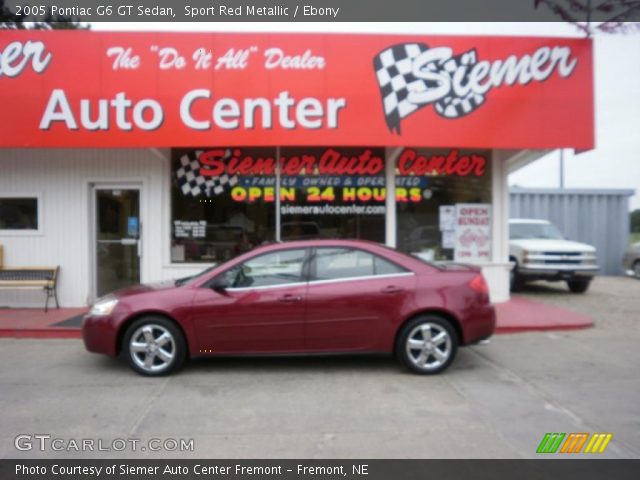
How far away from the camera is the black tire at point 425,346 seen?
5461 millimetres

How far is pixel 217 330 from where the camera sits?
5.36 m

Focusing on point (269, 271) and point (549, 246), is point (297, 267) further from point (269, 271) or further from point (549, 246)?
point (549, 246)

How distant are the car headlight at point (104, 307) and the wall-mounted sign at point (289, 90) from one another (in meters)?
3.50

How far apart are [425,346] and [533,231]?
9.09 metres

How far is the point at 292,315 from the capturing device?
537cm

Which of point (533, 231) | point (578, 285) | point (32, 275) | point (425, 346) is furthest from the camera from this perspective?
point (533, 231)

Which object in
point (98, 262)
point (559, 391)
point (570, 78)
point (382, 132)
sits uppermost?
point (570, 78)

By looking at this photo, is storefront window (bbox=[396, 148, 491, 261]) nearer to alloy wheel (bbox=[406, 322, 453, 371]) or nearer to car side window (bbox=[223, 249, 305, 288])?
alloy wheel (bbox=[406, 322, 453, 371])

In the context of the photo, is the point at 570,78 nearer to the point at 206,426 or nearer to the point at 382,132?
the point at 382,132

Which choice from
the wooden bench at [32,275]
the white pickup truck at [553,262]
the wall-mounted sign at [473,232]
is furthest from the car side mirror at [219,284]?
the white pickup truck at [553,262]

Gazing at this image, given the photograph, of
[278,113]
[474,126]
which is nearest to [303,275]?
[278,113]

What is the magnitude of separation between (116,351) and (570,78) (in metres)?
8.16

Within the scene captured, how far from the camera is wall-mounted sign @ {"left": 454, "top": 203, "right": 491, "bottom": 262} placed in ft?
31.2

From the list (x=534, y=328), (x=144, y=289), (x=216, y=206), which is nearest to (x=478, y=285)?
(x=534, y=328)
